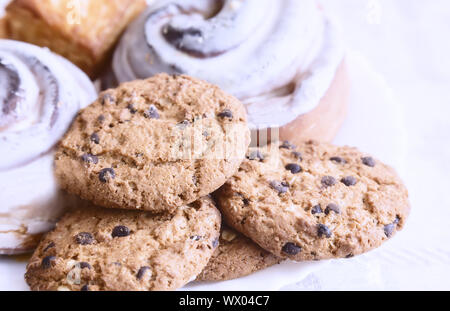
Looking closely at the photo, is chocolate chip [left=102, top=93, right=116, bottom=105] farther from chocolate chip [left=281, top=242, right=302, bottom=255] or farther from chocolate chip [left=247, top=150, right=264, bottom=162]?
chocolate chip [left=281, top=242, right=302, bottom=255]

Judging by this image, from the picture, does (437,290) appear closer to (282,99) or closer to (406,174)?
(406,174)

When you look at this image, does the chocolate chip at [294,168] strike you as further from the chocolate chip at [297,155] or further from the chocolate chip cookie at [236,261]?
the chocolate chip cookie at [236,261]

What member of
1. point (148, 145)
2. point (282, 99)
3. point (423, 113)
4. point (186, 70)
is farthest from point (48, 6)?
point (423, 113)

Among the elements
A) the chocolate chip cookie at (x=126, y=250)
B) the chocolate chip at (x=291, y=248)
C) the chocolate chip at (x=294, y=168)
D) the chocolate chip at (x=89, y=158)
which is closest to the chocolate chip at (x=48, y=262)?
the chocolate chip cookie at (x=126, y=250)

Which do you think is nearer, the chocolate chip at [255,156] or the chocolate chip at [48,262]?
the chocolate chip at [48,262]

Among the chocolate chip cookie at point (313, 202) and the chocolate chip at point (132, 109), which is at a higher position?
the chocolate chip at point (132, 109)

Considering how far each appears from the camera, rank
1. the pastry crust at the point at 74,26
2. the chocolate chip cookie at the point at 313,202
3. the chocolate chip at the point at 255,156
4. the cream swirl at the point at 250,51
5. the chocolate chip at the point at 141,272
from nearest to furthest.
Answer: the chocolate chip at the point at 141,272
the chocolate chip cookie at the point at 313,202
the chocolate chip at the point at 255,156
the cream swirl at the point at 250,51
the pastry crust at the point at 74,26

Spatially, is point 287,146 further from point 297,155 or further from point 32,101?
point 32,101

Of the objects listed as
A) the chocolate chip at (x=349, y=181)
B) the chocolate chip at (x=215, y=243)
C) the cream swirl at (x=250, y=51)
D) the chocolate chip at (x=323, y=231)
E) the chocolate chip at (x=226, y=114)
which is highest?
the cream swirl at (x=250, y=51)
